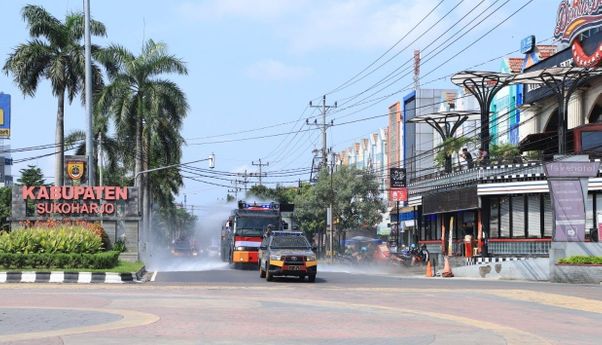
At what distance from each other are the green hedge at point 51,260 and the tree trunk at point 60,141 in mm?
Result: 18512

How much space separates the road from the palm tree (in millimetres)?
24931

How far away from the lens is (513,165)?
44.6 meters

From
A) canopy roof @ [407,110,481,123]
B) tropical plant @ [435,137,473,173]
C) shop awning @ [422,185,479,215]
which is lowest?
shop awning @ [422,185,479,215]

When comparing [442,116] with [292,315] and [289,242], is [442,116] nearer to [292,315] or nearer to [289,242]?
[289,242]

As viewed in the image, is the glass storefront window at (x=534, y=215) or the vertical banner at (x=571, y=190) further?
the glass storefront window at (x=534, y=215)

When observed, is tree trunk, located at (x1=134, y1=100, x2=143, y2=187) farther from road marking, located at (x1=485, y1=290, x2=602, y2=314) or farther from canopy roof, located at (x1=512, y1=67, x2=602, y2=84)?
road marking, located at (x1=485, y1=290, x2=602, y2=314)

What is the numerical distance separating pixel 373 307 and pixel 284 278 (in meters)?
14.0

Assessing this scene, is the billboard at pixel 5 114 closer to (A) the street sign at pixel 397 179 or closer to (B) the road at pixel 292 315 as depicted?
(A) the street sign at pixel 397 179

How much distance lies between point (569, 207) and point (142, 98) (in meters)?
33.1

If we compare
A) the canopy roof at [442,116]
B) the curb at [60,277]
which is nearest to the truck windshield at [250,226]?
the curb at [60,277]

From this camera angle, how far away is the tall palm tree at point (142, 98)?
188 feet

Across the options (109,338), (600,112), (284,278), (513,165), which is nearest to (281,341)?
(109,338)

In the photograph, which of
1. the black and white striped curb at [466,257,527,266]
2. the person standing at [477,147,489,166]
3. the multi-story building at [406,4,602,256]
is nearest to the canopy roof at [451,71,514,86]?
the multi-story building at [406,4,602,256]

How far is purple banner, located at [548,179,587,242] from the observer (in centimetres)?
3400
